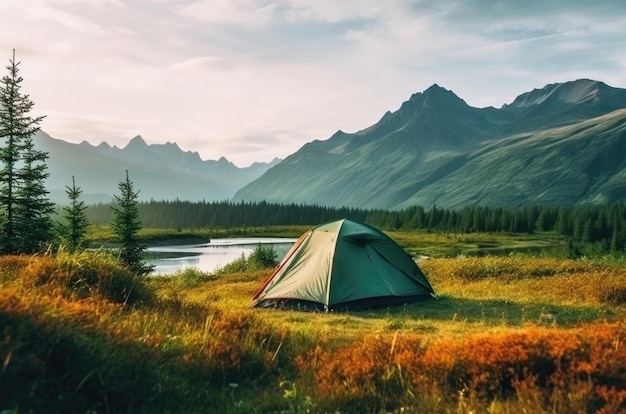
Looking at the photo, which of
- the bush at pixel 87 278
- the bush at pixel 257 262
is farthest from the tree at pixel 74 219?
the bush at pixel 87 278

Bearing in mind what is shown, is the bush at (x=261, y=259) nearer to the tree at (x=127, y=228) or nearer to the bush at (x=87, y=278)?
the tree at (x=127, y=228)

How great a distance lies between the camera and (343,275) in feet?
58.5

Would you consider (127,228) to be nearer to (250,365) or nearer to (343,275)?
(343,275)

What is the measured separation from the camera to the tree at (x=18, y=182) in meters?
28.7

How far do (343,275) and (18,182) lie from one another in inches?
857

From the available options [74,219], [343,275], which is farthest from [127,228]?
[343,275]

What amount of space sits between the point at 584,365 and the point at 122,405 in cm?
592

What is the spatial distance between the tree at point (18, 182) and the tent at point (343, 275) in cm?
1756

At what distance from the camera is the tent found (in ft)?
57.5

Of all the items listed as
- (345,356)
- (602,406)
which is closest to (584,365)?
(602,406)

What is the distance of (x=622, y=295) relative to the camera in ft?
58.0

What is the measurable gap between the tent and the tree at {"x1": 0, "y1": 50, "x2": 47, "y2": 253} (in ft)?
57.6

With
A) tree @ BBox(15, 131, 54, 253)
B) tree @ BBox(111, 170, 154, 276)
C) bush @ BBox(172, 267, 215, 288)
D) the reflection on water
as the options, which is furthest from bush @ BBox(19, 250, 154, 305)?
the reflection on water

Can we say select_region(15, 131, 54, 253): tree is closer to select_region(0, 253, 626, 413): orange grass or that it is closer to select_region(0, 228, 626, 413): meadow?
select_region(0, 228, 626, 413): meadow
